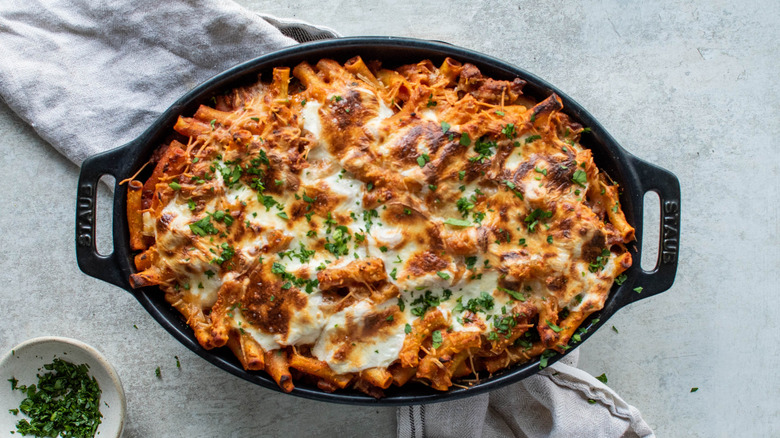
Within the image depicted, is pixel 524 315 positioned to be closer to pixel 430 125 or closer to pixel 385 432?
pixel 430 125

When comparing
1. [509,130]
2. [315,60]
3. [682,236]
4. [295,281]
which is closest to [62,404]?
[295,281]

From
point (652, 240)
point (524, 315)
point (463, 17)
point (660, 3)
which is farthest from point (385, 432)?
point (660, 3)

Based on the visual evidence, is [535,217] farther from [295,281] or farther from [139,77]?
[139,77]

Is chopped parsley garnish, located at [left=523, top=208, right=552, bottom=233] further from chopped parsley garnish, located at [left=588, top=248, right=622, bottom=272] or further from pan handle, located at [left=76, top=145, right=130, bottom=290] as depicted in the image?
pan handle, located at [left=76, top=145, right=130, bottom=290]

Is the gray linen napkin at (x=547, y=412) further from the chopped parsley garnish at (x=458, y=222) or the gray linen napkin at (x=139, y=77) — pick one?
the chopped parsley garnish at (x=458, y=222)

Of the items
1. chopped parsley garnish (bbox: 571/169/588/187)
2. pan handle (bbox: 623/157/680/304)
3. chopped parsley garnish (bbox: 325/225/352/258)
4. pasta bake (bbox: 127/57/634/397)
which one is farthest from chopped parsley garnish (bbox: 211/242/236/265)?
pan handle (bbox: 623/157/680/304)
